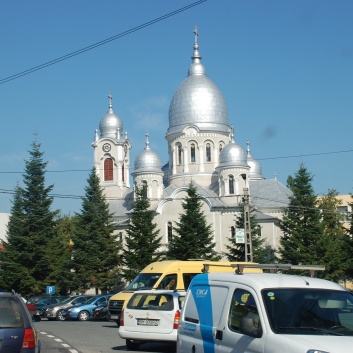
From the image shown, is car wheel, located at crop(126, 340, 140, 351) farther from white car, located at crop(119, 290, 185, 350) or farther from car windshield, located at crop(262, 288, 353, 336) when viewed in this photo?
car windshield, located at crop(262, 288, 353, 336)

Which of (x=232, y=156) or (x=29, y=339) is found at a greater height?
(x=232, y=156)

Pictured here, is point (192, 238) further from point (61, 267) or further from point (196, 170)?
point (196, 170)

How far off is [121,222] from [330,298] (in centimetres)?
6380

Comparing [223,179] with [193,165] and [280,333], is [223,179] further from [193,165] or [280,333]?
[280,333]

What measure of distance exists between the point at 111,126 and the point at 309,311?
242 ft


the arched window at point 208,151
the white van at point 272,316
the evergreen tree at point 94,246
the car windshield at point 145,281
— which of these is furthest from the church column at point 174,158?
the white van at point 272,316

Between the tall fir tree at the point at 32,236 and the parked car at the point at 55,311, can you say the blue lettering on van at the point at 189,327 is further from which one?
the tall fir tree at the point at 32,236

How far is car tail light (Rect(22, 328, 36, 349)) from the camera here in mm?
9383

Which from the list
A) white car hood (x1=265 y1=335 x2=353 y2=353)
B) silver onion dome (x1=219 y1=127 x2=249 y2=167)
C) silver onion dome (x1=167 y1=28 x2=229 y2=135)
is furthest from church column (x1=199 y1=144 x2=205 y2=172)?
white car hood (x1=265 y1=335 x2=353 y2=353)

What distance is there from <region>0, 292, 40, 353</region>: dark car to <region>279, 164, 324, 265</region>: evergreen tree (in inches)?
1746

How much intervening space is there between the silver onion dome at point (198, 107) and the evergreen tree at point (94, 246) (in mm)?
16245

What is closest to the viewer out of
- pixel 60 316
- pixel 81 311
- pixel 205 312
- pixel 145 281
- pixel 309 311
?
pixel 309 311

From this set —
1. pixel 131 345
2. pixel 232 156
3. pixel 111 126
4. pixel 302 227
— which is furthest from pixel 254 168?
pixel 131 345

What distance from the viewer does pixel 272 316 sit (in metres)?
7.39
